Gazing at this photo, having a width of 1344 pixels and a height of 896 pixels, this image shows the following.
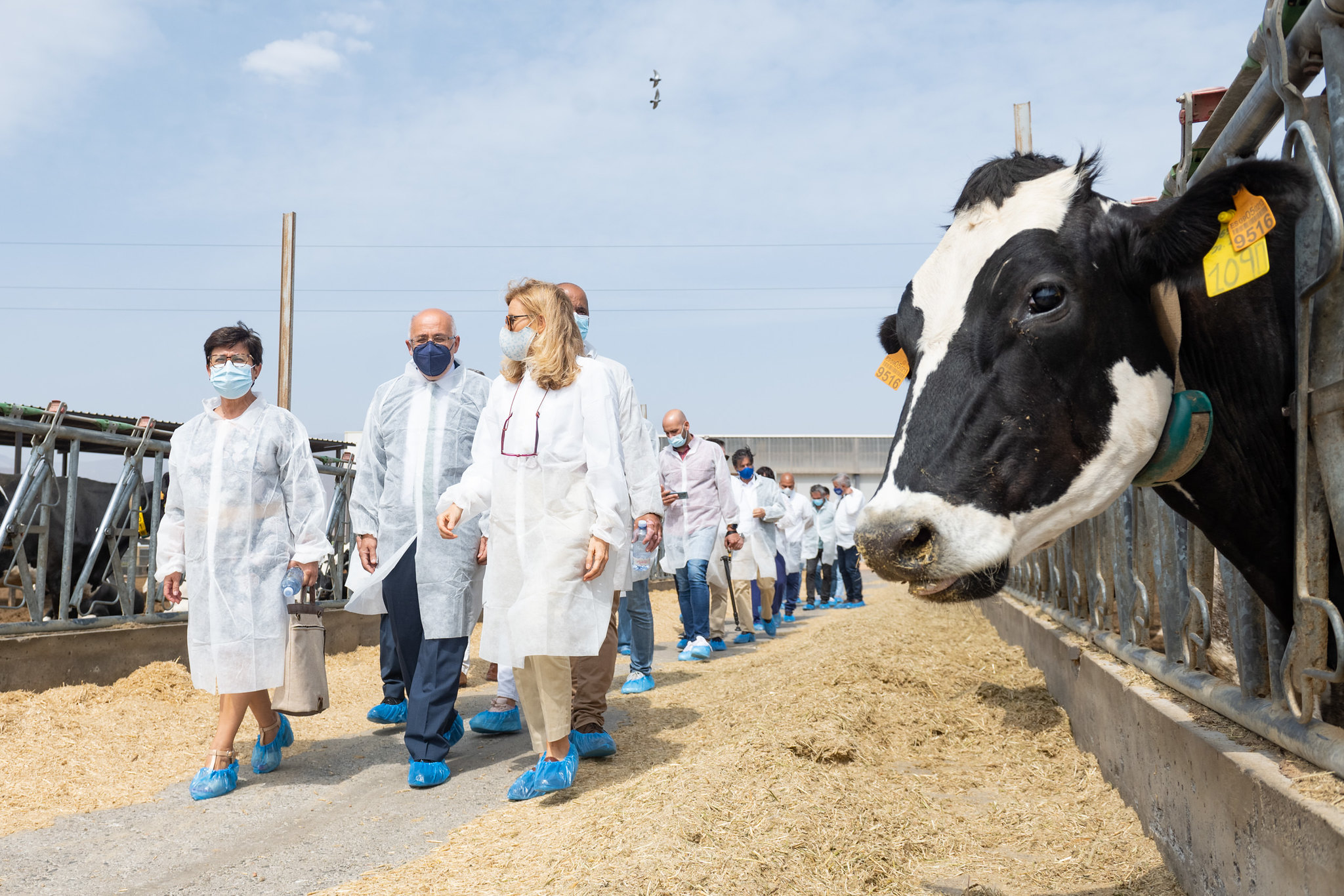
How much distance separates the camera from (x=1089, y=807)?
10.9 feet

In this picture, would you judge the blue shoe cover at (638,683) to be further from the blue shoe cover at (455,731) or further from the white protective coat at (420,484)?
the white protective coat at (420,484)

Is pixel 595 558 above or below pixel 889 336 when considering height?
below

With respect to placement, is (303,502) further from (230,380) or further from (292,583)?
(230,380)

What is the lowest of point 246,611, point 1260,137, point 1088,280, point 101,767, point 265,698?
point 101,767

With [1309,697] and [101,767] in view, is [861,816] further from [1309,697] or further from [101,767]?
[101,767]

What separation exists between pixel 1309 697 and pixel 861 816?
4.78 ft

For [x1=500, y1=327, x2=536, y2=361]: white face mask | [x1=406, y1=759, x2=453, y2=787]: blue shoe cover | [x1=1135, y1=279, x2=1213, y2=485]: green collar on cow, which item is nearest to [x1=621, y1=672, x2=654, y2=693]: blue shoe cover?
[x1=406, y1=759, x2=453, y2=787]: blue shoe cover

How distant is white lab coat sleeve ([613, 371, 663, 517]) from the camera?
4.05 meters

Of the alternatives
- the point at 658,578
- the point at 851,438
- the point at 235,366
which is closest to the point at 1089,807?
the point at 235,366

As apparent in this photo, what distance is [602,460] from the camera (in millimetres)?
3859

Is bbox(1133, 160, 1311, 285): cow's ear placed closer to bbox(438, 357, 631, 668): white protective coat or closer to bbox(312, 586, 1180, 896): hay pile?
bbox(312, 586, 1180, 896): hay pile

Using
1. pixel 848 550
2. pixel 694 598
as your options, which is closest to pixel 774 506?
pixel 694 598

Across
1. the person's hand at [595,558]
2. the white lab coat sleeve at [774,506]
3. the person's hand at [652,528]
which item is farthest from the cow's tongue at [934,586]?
the white lab coat sleeve at [774,506]

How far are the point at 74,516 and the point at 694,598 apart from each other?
4507 millimetres
